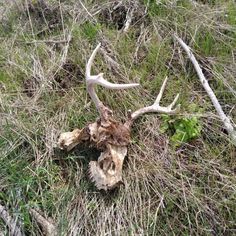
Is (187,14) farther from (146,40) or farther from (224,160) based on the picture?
(224,160)

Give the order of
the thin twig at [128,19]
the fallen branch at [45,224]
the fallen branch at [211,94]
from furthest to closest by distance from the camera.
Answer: the thin twig at [128,19] → the fallen branch at [211,94] → the fallen branch at [45,224]

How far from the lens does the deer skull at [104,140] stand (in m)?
2.15

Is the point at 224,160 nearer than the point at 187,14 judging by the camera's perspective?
Yes

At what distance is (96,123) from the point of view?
7.47 ft

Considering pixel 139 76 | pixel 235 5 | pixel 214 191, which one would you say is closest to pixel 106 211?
pixel 214 191

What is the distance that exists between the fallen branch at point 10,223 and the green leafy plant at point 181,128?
867mm

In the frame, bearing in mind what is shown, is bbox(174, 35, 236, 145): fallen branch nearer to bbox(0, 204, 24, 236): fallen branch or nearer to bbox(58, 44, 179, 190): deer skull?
bbox(58, 44, 179, 190): deer skull

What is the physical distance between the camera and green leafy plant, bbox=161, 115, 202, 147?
2.36 m

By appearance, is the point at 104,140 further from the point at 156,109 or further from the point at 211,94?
the point at 211,94

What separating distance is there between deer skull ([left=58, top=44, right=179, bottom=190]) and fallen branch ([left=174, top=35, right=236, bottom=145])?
488 millimetres

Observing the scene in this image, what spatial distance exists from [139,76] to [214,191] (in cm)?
85

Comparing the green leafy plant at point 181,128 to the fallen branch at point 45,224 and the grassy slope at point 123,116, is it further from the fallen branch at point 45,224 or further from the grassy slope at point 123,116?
the fallen branch at point 45,224

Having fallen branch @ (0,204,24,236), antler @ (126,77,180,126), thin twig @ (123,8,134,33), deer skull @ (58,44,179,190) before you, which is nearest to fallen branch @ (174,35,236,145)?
antler @ (126,77,180,126)

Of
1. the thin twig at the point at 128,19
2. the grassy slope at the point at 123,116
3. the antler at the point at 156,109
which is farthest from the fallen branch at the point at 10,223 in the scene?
the thin twig at the point at 128,19
